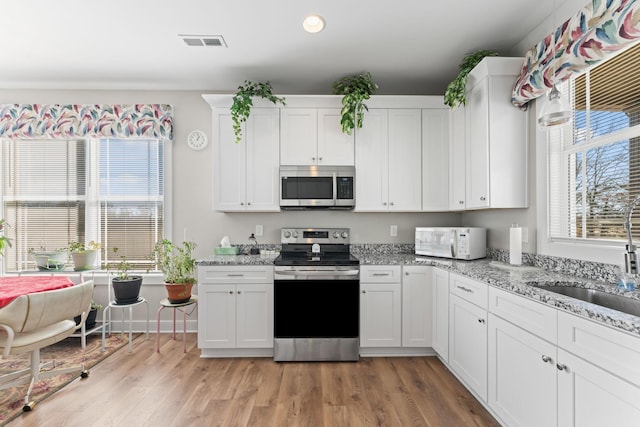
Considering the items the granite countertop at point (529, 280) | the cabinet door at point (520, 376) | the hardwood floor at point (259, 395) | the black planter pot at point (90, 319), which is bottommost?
the hardwood floor at point (259, 395)

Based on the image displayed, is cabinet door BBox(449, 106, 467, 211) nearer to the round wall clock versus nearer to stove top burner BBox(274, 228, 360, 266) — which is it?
stove top burner BBox(274, 228, 360, 266)

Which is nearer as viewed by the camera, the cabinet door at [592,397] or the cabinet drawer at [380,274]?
the cabinet door at [592,397]

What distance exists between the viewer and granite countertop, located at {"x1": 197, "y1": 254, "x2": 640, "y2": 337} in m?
1.25

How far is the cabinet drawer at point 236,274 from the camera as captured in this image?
2941 millimetres

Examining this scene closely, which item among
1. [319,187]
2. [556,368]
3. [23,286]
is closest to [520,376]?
[556,368]

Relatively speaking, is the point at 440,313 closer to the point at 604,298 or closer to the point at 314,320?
the point at 314,320

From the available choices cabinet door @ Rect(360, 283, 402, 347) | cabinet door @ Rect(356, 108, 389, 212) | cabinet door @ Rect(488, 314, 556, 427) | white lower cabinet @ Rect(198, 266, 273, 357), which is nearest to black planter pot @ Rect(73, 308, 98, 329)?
white lower cabinet @ Rect(198, 266, 273, 357)

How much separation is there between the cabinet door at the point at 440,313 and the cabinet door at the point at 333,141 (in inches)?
52.2

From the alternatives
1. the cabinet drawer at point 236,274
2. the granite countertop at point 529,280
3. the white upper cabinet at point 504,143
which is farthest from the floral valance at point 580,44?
the cabinet drawer at point 236,274

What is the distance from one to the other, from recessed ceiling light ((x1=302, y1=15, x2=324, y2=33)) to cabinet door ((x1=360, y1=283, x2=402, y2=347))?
6.80 ft

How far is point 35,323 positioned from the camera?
2121 mm

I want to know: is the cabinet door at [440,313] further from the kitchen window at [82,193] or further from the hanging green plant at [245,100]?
the kitchen window at [82,193]

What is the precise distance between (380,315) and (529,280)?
4.31 ft

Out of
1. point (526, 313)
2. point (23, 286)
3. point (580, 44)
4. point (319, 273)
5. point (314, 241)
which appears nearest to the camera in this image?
point (526, 313)
